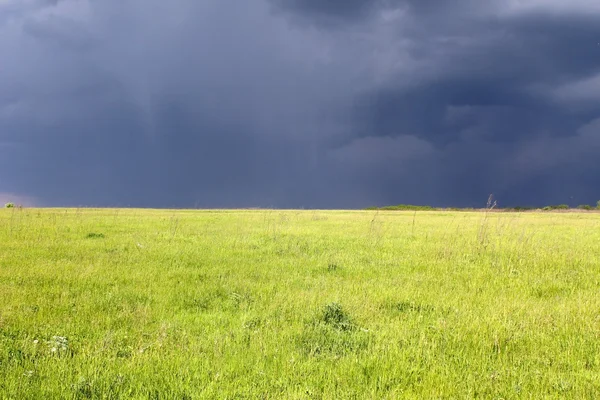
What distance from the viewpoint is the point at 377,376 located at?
211 inches

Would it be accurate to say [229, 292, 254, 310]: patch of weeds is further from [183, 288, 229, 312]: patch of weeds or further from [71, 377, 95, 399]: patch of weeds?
[71, 377, 95, 399]: patch of weeds

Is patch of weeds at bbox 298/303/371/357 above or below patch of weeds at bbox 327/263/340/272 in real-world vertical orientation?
below

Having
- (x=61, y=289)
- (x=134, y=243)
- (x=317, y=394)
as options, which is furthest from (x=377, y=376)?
(x=134, y=243)

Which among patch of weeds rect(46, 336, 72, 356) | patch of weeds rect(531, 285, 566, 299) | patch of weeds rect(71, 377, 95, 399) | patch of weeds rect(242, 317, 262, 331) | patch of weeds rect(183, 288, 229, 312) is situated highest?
patch of weeds rect(531, 285, 566, 299)

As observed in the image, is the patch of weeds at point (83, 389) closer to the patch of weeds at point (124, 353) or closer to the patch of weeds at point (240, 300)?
the patch of weeds at point (124, 353)

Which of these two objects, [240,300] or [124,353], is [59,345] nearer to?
[124,353]

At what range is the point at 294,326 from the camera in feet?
23.1

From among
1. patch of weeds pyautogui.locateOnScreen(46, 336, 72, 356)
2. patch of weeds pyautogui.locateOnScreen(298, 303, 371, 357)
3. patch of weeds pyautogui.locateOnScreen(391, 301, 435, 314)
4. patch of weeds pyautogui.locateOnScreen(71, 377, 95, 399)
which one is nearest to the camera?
patch of weeds pyautogui.locateOnScreen(71, 377, 95, 399)

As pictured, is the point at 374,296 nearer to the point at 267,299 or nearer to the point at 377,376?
the point at 267,299

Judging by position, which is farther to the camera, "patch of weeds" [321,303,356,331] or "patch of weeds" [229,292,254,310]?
"patch of weeds" [229,292,254,310]

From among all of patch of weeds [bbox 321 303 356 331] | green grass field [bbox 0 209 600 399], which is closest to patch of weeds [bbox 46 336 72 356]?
green grass field [bbox 0 209 600 399]

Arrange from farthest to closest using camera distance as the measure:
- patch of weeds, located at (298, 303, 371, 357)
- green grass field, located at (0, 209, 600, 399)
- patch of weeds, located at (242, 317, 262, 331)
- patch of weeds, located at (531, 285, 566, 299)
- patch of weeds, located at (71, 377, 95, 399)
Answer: patch of weeds, located at (531, 285, 566, 299) → patch of weeds, located at (242, 317, 262, 331) → patch of weeds, located at (298, 303, 371, 357) → green grass field, located at (0, 209, 600, 399) → patch of weeds, located at (71, 377, 95, 399)

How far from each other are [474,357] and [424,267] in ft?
21.8

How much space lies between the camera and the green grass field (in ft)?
16.9
